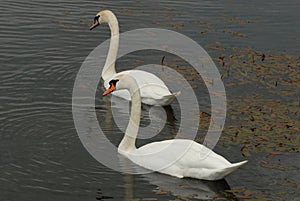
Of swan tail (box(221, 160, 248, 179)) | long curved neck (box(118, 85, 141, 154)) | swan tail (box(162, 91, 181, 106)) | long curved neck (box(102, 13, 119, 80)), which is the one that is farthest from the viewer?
long curved neck (box(102, 13, 119, 80))

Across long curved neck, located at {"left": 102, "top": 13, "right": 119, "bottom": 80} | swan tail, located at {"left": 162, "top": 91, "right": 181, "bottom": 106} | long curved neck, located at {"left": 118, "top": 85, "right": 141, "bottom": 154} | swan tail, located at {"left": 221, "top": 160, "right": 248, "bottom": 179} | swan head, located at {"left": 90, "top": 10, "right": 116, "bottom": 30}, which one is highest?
swan head, located at {"left": 90, "top": 10, "right": 116, "bottom": 30}

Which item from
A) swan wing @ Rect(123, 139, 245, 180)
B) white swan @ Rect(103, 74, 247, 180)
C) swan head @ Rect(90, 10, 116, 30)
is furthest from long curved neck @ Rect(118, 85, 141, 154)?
swan head @ Rect(90, 10, 116, 30)

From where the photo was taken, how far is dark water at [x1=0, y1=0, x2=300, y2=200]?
12.0 meters

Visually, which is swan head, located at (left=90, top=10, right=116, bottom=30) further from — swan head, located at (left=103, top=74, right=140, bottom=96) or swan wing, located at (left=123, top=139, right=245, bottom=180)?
swan wing, located at (left=123, top=139, right=245, bottom=180)

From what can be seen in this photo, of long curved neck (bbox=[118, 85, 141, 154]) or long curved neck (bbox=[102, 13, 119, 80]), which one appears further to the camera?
long curved neck (bbox=[102, 13, 119, 80])

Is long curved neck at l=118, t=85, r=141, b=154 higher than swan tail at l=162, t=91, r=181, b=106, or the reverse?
swan tail at l=162, t=91, r=181, b=106

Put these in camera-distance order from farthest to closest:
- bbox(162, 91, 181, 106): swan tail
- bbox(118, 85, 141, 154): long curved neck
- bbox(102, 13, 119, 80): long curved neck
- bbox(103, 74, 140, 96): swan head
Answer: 1. bbox(102, 13, 119, 80): long curved neck
2. bbox(162, 91, 181, 106): swan tail
3. bbox(103, 74, 140, 96): swan head
4. bbox(118, 85, 141, 154): long curved neck

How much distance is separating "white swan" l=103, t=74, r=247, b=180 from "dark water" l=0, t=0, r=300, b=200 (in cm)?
18

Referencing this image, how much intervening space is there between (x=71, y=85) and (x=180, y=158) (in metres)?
5.30

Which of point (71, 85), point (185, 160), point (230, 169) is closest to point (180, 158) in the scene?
point (185, 160)

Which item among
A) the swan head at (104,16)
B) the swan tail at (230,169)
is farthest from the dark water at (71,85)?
the swan head at (104,16)

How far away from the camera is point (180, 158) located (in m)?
12.5

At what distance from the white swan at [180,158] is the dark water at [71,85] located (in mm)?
185

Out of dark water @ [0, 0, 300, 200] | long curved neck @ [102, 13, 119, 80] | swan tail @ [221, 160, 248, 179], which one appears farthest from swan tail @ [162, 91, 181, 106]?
swan tail @ [221, 160, 248, 179]
